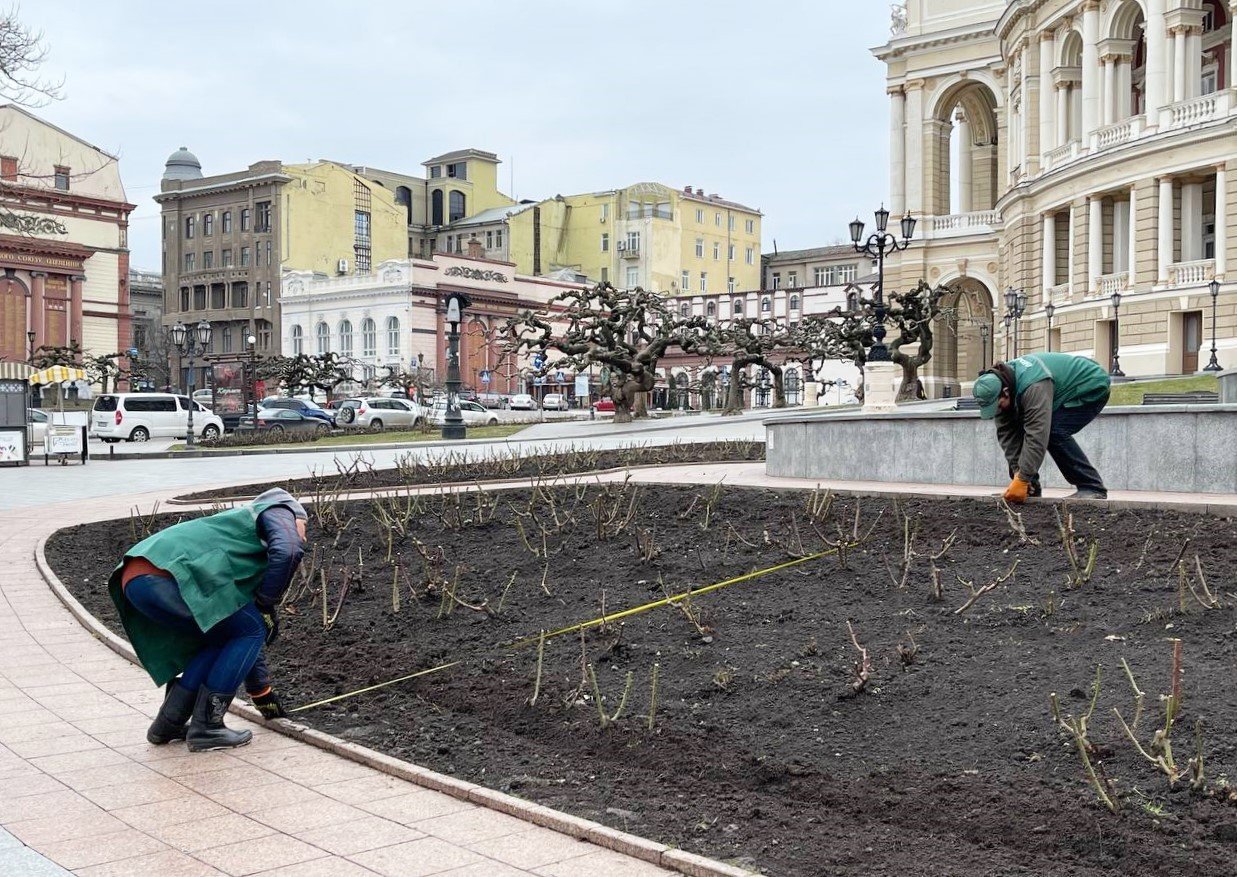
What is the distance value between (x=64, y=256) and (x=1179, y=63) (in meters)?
58.1

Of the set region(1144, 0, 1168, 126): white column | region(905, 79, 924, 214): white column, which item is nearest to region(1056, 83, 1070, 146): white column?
region(1144, 0, 1168, 126): white column

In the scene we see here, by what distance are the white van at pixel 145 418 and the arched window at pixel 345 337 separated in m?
41.4

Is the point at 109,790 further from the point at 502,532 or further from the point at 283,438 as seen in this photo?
the point at 283,438

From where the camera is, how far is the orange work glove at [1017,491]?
892 cm

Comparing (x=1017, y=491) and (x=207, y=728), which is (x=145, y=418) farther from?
(x=207, y=728)

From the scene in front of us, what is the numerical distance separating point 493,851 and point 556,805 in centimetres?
50

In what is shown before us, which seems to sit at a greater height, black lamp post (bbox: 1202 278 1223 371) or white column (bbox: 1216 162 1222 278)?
white column (bbox: 1216 162 1222 278)

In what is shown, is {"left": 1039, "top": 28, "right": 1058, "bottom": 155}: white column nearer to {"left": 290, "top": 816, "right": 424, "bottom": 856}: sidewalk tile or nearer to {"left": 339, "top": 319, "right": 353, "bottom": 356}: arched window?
{"left": 290, "top": 816, "right": 424, "bottom": 856}: sidewalk tile

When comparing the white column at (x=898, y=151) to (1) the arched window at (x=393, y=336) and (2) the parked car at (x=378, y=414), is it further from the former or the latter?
(1) the arched window at (x=393, y=336)

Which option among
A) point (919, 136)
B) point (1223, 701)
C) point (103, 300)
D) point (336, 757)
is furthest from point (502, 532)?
point (103, 300)

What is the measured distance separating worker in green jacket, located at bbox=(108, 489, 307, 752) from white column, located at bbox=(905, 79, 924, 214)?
58406 millimetres

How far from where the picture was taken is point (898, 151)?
2432 inches

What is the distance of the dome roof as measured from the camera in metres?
98.8

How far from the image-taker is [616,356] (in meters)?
38.8
